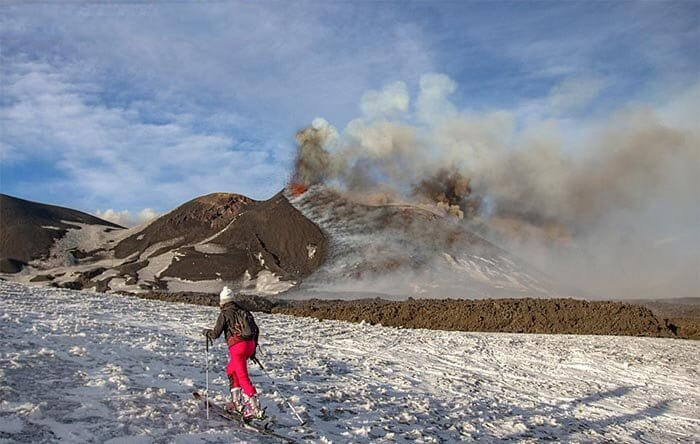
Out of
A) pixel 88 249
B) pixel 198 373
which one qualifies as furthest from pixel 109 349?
pixel 88 249

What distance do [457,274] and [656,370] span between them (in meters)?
41.6

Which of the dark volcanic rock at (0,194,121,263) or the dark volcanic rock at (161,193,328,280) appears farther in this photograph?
the dark volcanic rock at (0,194,121,263)

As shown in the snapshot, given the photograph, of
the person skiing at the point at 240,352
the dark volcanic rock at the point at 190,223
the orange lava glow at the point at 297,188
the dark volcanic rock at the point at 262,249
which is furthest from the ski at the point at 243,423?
the orange lava glow at the point at 297,188

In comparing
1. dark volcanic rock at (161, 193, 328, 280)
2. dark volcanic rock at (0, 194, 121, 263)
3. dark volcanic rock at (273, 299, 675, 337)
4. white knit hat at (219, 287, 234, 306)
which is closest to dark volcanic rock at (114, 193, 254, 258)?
dark volcanic rock at (161, 193, 328, 280)

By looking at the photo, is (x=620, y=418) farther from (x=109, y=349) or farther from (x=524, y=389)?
(x=109, y=349)

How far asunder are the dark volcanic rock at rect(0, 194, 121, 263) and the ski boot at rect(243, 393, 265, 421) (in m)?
75.2

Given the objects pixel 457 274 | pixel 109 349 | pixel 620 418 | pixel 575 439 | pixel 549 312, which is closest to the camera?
pixel 575 439

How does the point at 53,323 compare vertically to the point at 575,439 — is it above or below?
above

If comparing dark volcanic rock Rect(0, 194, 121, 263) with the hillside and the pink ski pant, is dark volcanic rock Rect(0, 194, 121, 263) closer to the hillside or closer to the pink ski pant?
the hillside

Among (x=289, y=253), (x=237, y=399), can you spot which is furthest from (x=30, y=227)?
(x=237, y=399)

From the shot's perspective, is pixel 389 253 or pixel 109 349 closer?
pixel 109 349

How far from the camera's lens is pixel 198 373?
38.1 feet

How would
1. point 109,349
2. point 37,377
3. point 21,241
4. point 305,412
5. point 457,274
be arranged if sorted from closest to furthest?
point 37,377 < point 305,412 < point 109,349 < point 457,274 < point 21,241

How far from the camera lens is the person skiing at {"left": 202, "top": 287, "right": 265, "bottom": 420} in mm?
8484
